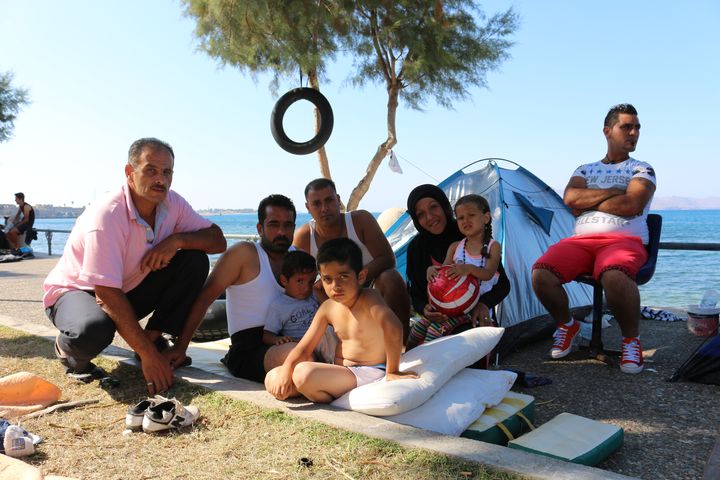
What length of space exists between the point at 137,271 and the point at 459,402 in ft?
6.35

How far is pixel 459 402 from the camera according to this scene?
8.50 ft

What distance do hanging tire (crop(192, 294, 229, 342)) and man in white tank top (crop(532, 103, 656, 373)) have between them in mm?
2482

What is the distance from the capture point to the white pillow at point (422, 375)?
2500 millimetres

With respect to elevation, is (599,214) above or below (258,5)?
below

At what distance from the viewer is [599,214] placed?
4.04 metres

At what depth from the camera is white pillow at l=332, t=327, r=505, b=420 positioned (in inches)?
98.4

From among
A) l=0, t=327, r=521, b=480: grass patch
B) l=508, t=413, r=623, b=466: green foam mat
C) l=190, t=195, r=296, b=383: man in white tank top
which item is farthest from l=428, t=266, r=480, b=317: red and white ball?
l=0, t=327, r=521, b=480: grass patch

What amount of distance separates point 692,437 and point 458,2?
11.3m

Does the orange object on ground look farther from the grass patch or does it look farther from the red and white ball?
the red and white ball

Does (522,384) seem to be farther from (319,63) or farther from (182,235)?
(319,63)

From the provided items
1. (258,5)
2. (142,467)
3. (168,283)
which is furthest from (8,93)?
(142,467)

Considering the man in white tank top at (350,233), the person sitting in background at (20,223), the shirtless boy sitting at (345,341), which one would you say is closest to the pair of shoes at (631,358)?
the man in white tank top at (350,233)

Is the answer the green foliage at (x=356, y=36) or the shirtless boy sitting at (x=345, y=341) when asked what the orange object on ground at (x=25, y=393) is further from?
the green foliage at (x=356, y=36)

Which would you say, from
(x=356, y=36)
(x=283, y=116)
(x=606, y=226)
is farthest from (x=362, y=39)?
(x=606, y=226)
